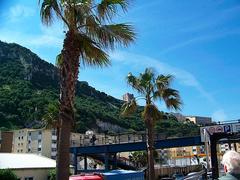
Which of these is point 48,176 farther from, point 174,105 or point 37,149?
point 37,149

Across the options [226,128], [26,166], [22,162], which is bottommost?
[26,166]

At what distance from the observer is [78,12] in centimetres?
1352

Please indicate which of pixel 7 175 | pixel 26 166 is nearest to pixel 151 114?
pixel 7 175

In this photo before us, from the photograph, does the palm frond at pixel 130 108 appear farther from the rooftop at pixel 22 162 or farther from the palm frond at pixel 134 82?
the rooftop at pixel 22 162

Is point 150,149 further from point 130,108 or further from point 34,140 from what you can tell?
point 34,140

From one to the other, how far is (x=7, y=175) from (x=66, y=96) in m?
24.5

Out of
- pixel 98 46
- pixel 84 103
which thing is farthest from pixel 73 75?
pixel 84 103

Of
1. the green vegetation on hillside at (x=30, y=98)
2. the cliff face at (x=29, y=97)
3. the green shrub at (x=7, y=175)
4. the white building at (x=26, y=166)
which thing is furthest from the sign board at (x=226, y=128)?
the cliff face at (x=29, y=97)

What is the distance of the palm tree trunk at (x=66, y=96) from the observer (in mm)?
12281

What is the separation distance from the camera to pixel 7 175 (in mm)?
34844

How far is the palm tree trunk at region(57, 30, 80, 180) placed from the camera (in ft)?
40.3

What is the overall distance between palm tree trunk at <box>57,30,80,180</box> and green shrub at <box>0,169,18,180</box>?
2368 centimetres

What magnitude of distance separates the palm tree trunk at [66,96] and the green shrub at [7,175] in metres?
23.7

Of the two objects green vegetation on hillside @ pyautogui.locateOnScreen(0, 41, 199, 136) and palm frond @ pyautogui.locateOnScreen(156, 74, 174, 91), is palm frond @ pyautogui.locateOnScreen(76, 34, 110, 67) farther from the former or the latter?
green vegetation on hillside @ pyautogui.locateOnScreen(0, 41, 199, 136)
